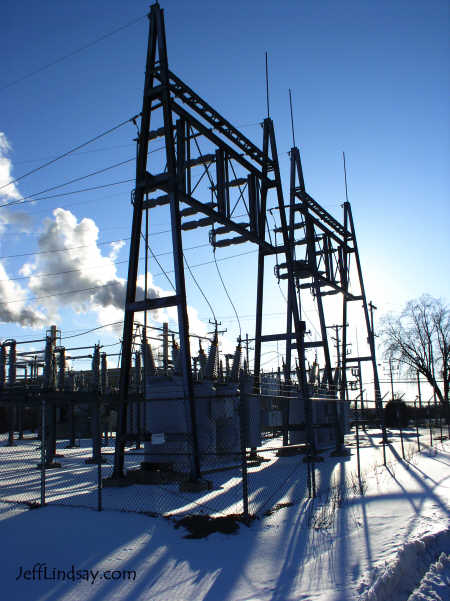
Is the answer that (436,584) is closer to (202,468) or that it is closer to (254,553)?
(254,553)

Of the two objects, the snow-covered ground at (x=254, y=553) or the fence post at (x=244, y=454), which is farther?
the fence post at (x=244, y=454)

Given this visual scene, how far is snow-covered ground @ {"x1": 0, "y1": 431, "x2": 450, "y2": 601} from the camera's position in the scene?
18.2ft

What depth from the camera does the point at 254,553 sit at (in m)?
6.82

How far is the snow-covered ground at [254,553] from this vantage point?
5.55 meters

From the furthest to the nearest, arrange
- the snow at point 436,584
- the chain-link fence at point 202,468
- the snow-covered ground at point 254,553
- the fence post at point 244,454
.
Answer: the chain-link fence at point 202,468 → the fence post at point 244,454 → the snow-covered ground at point 254,553 → the snow at point 436,584

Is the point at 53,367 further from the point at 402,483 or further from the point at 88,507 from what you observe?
the point at 402,483

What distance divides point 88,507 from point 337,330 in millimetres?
42313

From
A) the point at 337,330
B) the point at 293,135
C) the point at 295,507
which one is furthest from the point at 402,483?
the point at 337,330

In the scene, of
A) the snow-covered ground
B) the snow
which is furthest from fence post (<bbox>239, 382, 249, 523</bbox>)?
the snow

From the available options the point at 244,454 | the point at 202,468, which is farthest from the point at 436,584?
the point at 202,468

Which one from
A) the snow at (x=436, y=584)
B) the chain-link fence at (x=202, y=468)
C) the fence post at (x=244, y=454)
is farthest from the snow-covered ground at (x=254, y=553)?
the chain-link fence at (x=202, y=468)

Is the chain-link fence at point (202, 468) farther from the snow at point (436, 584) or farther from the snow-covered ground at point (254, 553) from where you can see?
the snow at point (436, 584)

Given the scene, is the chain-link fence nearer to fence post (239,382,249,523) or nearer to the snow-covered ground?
fence post (239,382,249,523)

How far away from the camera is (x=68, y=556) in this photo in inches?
270
